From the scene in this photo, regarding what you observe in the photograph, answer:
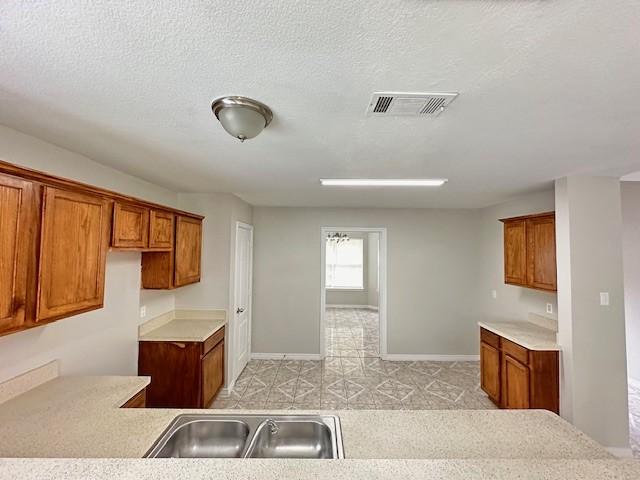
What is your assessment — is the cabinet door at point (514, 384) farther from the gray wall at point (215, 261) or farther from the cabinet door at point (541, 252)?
the gray wall at point (215, 261)

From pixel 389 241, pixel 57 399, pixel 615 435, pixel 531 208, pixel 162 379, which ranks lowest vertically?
pixel 615 435

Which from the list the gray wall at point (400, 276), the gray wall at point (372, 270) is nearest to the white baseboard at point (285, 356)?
the gray wall at point (400, 276)

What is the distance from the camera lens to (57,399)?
1812mm

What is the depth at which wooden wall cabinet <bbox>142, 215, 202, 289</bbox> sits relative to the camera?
3090 millimetres

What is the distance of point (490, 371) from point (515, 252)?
4.80ft

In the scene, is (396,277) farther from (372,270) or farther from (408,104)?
(372,270)

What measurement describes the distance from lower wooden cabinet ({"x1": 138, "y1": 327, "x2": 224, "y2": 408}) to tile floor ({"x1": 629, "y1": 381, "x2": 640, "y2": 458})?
13.4 ft

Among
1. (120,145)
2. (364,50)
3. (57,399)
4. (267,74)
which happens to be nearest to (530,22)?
(364,50)

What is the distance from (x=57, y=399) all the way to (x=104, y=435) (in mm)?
696

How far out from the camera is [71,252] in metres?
1.77

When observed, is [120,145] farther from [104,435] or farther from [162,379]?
[162,379]

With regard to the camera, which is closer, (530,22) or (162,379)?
(530,22)

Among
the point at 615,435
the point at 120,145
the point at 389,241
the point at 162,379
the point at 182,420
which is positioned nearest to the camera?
the point at 182,420

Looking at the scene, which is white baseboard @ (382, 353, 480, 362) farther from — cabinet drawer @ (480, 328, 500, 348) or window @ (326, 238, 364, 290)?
window @ (326, 238, 364, 290)
